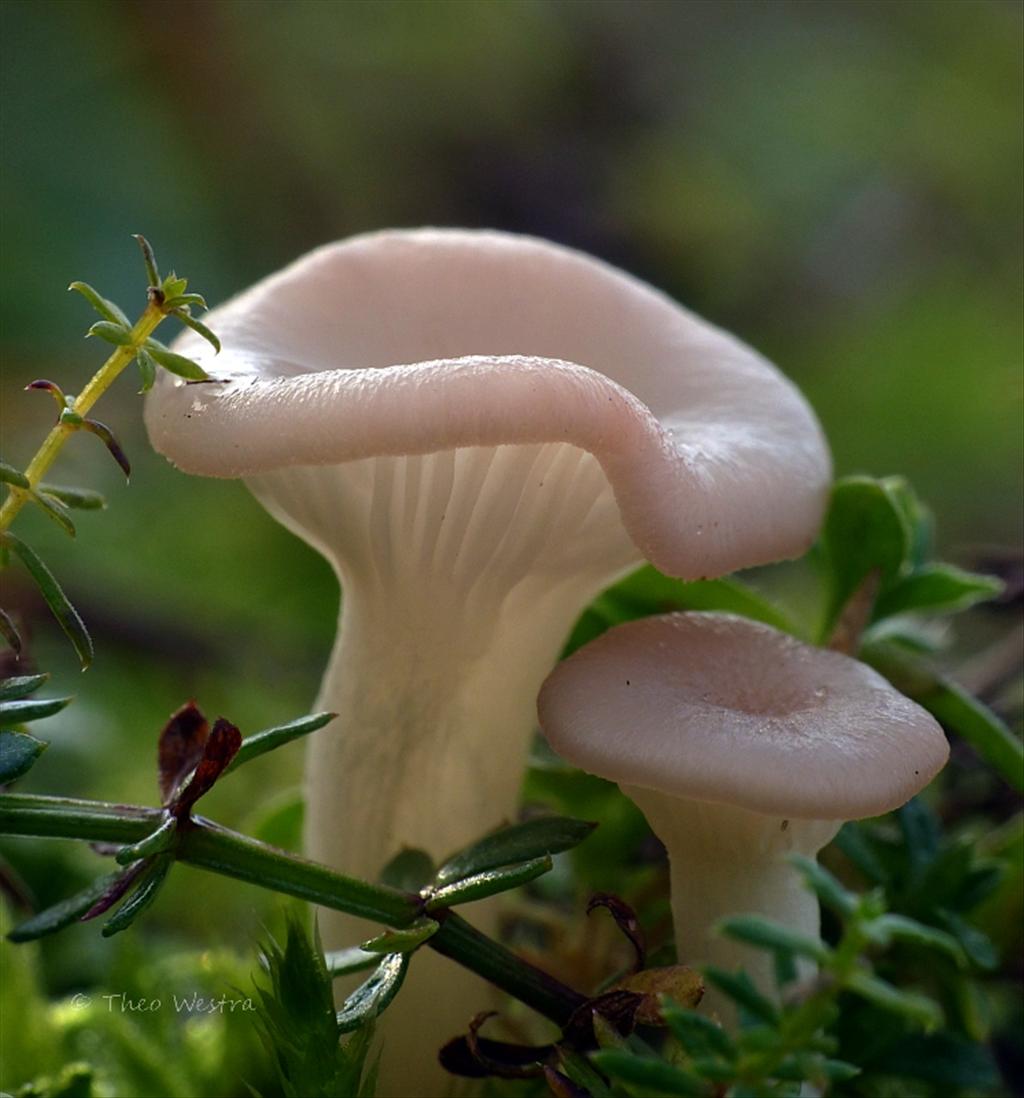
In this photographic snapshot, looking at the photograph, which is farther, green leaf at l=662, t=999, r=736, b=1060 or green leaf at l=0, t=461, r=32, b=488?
green leaf at l=0, t=461, r=32, b=488

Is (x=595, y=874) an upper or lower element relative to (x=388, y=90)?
lower

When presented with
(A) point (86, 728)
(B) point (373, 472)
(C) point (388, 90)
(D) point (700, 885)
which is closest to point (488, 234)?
(B) point (373, 472)

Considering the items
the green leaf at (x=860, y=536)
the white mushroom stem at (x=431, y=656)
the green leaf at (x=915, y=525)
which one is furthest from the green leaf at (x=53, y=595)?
the green leaf at (x=915, y=525)

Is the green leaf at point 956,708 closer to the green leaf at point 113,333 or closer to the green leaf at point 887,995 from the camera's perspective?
the green leaf at point 887,995

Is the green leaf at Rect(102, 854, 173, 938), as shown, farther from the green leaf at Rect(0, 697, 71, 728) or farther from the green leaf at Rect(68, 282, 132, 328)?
the green leaf at Rect(68, 282, 132, 328)

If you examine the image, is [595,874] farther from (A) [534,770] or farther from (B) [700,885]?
(B) [700,885]

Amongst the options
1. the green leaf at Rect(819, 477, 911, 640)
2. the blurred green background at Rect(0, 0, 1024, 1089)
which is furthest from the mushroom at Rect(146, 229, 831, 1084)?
the blurred green background at Rect(0, 0, 1024, 1089)

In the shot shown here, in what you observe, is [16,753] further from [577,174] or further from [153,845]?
[577,174]
